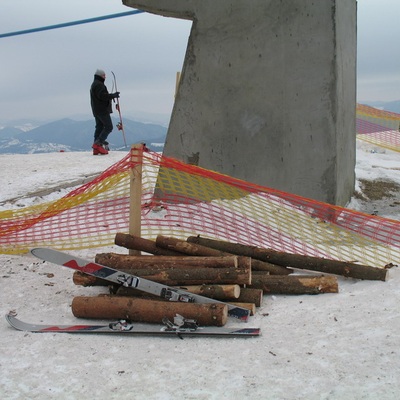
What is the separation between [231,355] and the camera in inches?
114

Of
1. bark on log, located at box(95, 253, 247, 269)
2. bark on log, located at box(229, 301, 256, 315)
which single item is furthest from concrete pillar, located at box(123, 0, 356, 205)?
bark on log, located at box(229, 301, 256, 315)

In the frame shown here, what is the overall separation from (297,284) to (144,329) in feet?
4.01

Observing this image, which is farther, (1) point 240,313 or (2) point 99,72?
(2) point 99,72

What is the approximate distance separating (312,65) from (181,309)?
12.8 feet

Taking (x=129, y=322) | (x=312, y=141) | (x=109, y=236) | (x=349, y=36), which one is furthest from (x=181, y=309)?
(x=349, y=36)

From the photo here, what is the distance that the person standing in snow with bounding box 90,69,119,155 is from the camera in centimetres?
1115

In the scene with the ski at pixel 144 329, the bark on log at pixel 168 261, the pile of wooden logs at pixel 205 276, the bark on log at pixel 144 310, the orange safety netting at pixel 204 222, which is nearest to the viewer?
the ski at pixel 144 329

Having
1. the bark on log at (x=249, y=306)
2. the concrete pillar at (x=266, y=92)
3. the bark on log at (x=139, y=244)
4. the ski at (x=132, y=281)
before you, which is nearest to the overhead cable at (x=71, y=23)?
the concrete pillar at (x=266, y=92)

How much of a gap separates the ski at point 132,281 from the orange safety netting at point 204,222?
97 centimetres

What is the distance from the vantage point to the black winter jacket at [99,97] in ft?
36.5

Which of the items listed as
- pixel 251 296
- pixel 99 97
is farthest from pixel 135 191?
pixel 99 97

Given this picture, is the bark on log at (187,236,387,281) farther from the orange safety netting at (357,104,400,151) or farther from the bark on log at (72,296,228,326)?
the orange safety netting at (357,104,400,151)

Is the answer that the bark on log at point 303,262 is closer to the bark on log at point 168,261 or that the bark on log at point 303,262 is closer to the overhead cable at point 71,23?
the bark on log at point 168,261

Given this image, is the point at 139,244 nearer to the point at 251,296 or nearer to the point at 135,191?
the point at 135,191
